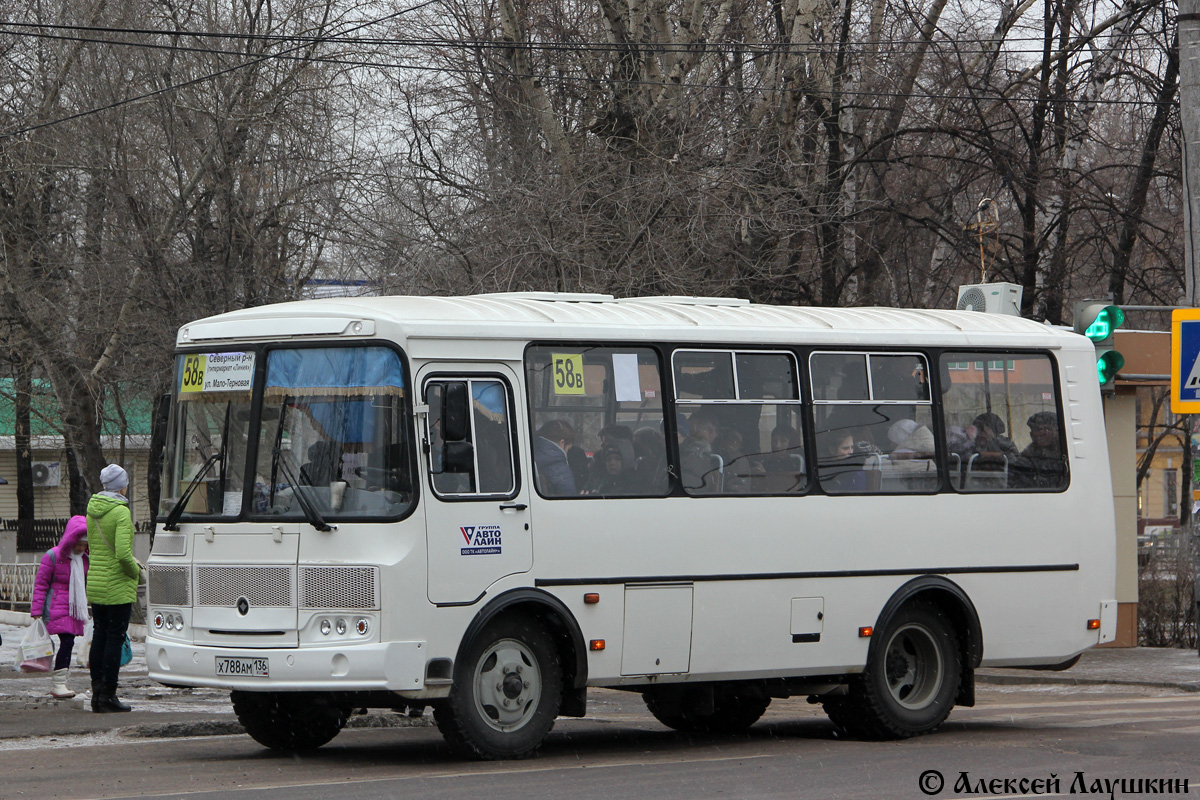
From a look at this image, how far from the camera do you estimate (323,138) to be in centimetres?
2092

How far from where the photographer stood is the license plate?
9.22 metres

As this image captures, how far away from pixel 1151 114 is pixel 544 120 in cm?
809

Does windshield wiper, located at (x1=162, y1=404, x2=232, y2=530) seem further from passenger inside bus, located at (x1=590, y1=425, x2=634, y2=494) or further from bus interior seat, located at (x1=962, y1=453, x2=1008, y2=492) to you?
bus interior seat, located at (x1=962, y1=453, x2=1008, y2=492)

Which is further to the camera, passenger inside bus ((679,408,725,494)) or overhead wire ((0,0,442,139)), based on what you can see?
overhead wire ((0,0,442,139))

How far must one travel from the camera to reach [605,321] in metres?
10.3

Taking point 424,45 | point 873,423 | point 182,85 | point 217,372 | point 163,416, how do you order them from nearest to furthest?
point 217,372
point 163,416
point 873,423
point 182,85
point 424,45

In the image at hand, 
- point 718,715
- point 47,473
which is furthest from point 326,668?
point 47,473

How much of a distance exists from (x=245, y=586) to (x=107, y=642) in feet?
11.8

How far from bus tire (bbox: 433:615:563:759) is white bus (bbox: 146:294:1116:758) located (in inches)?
0.6

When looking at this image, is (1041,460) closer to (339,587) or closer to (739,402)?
(739,402)

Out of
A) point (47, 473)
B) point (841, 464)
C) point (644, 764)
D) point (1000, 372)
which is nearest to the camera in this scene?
point (644, 764)

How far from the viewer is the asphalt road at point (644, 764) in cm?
846

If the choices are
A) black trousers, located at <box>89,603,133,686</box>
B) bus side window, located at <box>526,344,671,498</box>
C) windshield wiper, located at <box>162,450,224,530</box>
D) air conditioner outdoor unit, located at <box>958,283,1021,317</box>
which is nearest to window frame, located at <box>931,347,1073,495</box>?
bus side window, located at <box>526,344,671,498</box>

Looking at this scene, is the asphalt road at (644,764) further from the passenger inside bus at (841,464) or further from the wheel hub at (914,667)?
the passenger inside bus at (841,464)
